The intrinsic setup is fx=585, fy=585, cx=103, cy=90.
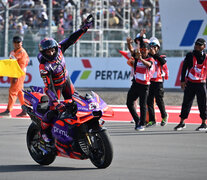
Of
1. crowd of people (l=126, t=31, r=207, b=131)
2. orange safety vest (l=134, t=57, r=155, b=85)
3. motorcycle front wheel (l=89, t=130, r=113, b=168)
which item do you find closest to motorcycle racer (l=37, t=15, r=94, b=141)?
motorcycle front wheel (l=89, t=130, r=113, b=168)

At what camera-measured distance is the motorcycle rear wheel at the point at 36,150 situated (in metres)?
7.66

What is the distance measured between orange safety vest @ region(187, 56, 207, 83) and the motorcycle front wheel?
4.90 m

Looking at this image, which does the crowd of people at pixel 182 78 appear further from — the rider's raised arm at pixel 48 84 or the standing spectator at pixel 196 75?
the rider's raised arm at pixel 48 84

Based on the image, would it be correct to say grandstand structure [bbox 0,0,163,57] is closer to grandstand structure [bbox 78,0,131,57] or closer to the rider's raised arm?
grandstand structure [bbox 78,0,131,57]

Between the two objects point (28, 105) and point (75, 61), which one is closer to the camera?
point (28, 105)

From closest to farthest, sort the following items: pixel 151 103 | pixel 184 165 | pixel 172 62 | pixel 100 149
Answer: pixel 100 149 < pixel 184 165 < pixel 151 103 < pixel 172 62

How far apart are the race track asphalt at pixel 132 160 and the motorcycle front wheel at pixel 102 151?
0.11m

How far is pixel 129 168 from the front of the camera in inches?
290

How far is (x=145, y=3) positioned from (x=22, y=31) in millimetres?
4703

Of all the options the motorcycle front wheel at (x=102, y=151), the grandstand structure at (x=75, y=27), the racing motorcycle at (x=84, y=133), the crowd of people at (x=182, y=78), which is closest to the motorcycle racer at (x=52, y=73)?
the racing motorcycle at (x=84, y=133)

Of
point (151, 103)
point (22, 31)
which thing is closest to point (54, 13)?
point (22, 31)

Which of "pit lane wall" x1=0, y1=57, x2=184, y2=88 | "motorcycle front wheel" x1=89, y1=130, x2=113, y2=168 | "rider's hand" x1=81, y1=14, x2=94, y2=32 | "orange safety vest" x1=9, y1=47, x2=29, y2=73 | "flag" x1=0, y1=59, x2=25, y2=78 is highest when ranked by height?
"rider's hand" x1=81, y1=14, x2=94, y2=32

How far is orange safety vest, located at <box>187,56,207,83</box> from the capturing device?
11.6 meters

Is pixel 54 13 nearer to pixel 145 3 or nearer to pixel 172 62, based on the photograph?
pixel 145 3
